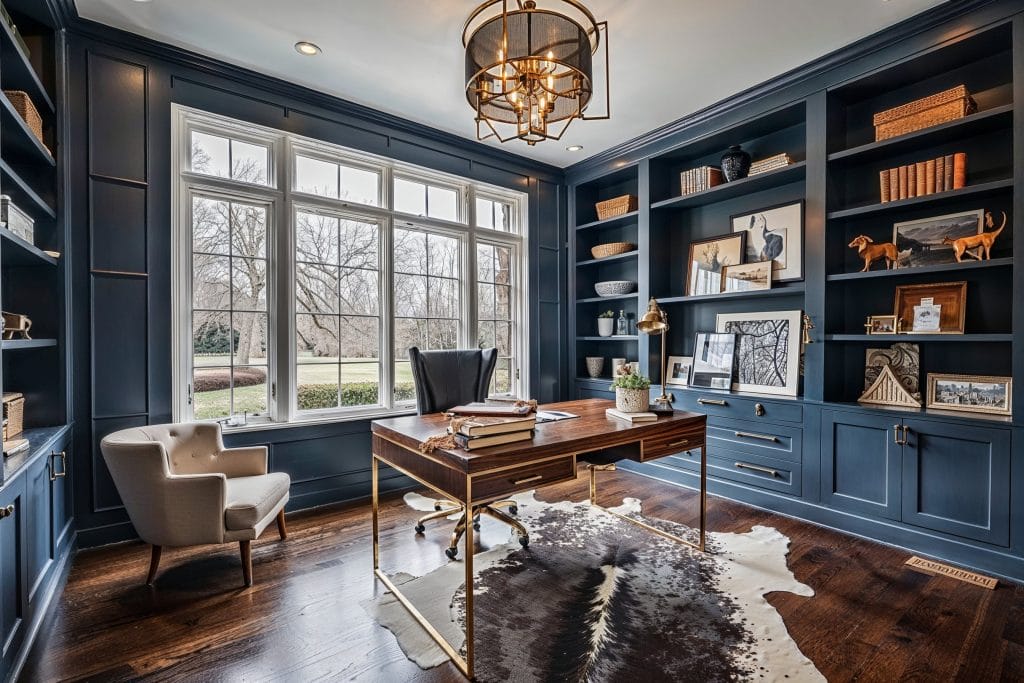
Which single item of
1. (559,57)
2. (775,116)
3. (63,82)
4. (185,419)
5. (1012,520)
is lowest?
(1012,520)

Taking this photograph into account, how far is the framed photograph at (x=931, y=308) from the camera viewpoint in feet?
9.29

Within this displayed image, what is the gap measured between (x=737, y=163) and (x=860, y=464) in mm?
2273

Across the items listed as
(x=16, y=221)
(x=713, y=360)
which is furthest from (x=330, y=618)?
(x=713, y=360)

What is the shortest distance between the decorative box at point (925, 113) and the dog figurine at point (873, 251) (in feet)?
2.04

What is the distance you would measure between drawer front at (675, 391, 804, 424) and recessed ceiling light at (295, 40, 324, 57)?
3515mm

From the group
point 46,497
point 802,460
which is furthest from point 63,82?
point 802,460

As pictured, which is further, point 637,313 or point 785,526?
point 637,313

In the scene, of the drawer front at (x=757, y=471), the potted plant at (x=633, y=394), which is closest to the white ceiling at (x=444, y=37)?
the potted plant at (x=633, y=394)

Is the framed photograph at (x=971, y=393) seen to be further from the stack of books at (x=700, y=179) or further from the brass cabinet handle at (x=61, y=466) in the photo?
the brass cabinet handle at (x=61, y=466)

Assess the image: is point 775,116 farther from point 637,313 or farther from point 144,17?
point 144,17

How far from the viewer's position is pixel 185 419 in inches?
121

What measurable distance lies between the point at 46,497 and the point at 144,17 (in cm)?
253

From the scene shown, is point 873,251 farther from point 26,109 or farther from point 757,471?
point 26,109

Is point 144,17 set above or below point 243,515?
above
